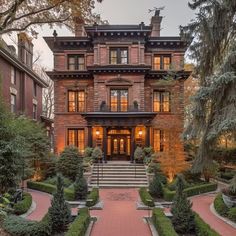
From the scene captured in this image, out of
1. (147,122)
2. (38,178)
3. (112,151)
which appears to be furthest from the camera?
(112,151)

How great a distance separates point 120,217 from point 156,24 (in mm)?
21105

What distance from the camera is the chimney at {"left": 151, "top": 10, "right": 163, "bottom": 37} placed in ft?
89.6

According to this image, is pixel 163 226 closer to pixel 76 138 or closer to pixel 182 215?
pixel 182 215

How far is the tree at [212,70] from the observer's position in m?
8.59

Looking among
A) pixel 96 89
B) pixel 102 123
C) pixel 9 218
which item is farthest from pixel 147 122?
pixel 9 218

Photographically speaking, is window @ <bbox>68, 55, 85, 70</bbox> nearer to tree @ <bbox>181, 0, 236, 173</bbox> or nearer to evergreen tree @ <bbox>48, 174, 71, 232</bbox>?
tree @ <bbox>181, 0, 236, 173</bbox>

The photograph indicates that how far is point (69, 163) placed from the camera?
19.0 meters

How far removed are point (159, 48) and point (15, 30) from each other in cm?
1536

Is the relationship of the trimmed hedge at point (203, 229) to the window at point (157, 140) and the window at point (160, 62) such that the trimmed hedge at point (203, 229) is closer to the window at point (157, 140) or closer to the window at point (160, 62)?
the window at point (157, 140)

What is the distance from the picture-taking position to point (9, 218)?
835cm

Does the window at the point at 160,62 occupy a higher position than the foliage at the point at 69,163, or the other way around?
the window at the point at 160,62

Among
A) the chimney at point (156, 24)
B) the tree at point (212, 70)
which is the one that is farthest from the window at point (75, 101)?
the tree at point (212, 70)

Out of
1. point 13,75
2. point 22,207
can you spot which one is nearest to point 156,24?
point 13,75

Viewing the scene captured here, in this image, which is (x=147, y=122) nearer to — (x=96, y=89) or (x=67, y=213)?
(x=96, y=89)
